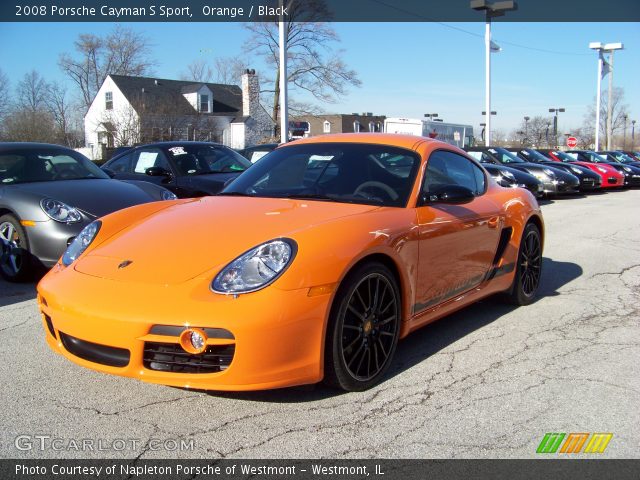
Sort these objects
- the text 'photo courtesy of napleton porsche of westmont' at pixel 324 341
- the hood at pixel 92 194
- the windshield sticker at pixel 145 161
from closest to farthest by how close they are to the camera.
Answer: the text 'photo courtesy of napleton porsche of westmont' at pixel 324 341 → the hood at pixel 92 194 → the windshield sticker at pixel 145 161

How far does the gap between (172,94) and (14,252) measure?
128 feet

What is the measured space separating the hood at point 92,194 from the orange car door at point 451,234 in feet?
11.2

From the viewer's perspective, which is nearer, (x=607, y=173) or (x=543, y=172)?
(x=543, y=172)

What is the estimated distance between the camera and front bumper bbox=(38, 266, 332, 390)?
283 centimetres

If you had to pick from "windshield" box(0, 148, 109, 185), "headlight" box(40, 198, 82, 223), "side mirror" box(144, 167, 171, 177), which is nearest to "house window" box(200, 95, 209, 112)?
"side mirror" box(144, 167, 171, 177)

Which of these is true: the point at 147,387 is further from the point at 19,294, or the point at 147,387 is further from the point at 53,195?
the point at 53,195

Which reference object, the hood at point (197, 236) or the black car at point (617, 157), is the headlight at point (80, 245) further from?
the black car at point (617, 157)

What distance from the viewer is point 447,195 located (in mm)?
3998

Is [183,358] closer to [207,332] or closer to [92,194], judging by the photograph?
[207,332]

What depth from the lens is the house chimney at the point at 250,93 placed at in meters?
40.7

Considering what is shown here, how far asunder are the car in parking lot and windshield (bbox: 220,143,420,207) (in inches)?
86.9

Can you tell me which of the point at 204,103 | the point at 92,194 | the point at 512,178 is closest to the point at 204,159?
the point at 92,194

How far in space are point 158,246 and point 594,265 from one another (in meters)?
5.74
